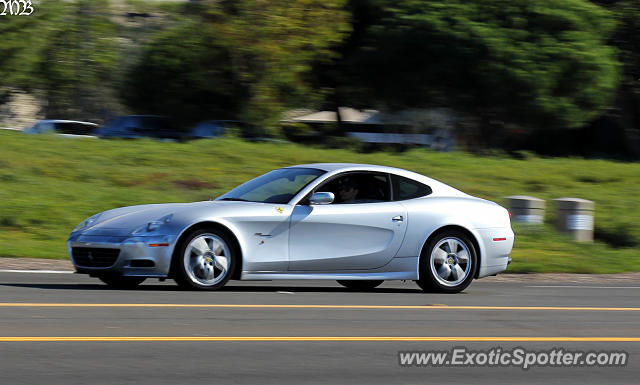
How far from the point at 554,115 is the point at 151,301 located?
2742 centimetres

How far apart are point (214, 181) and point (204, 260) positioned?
39.8 feet

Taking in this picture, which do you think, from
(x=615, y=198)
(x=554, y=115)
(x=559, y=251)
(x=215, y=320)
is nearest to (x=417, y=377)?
(x=215, y=320)

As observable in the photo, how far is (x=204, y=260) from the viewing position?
9789 millimetres

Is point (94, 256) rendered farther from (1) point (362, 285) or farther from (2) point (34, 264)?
(2) point (34, 264)

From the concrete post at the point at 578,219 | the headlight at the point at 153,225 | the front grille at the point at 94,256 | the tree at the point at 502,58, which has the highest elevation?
the tree at the point at 502,58

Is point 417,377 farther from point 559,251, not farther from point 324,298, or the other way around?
point 559,251

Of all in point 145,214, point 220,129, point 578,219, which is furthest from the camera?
Result: point 220,129

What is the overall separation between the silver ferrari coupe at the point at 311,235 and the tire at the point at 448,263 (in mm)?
11

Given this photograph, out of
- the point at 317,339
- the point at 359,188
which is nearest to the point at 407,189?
the point at 359,188

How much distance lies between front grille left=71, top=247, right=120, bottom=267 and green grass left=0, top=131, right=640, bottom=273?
4.26m

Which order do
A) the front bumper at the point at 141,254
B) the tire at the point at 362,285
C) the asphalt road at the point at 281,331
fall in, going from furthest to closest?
the tire at the point at 362,285
the front bumper at the point at 141,254
the asphalt road at the point at 281,331

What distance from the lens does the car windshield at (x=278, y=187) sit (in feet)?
34.3

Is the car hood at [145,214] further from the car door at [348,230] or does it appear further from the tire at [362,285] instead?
the tire at [362,285]

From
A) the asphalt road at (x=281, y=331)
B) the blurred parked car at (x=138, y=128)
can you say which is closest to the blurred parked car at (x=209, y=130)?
the blurred parked car at (x=138, y=128)
